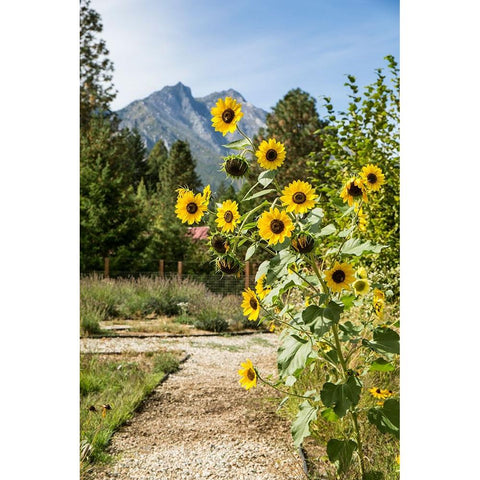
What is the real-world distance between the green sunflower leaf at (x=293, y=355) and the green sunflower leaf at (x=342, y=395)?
127mm

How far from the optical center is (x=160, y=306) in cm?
700

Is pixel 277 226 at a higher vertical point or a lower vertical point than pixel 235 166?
lower

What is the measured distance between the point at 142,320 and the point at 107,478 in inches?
190

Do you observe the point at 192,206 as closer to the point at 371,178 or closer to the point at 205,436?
the point at 371,178

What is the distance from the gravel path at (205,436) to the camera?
197 cm

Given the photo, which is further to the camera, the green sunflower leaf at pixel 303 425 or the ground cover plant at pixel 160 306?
the ground cover plant at pixel 160 306

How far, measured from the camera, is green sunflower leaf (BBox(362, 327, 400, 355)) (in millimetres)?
1343

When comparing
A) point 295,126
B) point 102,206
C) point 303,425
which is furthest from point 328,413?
point 295,126

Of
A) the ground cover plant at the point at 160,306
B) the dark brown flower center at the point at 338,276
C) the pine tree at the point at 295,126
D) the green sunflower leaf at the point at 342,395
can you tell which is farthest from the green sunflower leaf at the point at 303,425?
the pine tree at the point at 295,126

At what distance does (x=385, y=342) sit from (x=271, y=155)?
0.69 meters

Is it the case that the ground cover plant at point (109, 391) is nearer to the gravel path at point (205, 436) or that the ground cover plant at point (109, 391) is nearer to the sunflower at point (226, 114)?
the gravel path at point (205, 436)

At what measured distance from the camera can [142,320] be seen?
6637mm
